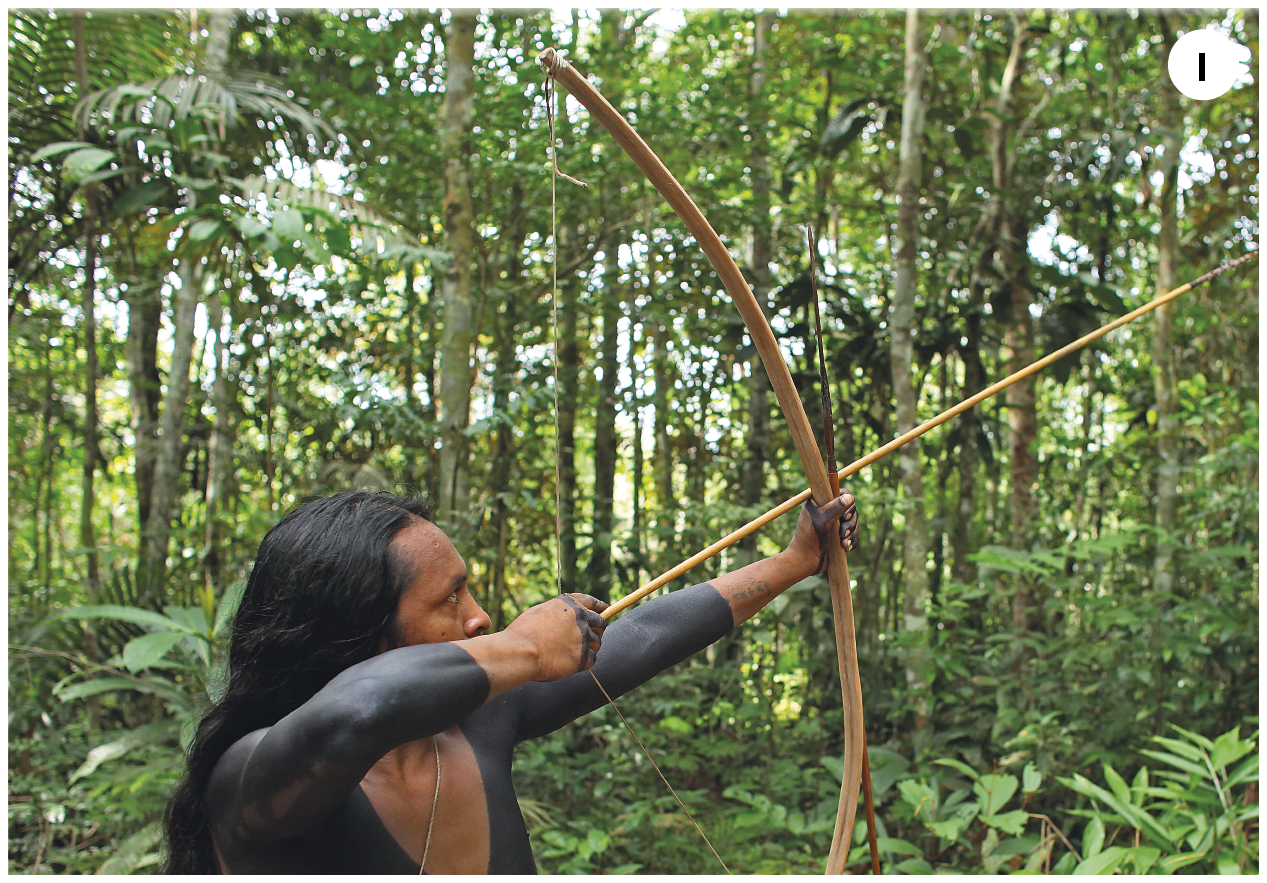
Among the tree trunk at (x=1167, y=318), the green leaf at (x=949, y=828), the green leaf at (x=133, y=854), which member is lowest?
the green leaf at (x=133, y=854)

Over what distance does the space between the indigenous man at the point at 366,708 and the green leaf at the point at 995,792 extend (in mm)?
2052

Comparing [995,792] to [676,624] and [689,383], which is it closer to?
[676,624]

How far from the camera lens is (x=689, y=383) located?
5758mm

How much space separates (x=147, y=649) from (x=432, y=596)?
221cm

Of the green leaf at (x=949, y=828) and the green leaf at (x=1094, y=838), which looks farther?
the green leaf at (x=949, y=828)

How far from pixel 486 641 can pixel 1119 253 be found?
8.46 meters

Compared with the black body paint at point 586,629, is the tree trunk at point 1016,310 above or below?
above

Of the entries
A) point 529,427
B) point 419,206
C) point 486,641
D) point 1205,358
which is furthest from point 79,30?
point 1205,358

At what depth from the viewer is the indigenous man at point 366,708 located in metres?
0.94

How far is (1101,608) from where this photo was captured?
371 centimetres

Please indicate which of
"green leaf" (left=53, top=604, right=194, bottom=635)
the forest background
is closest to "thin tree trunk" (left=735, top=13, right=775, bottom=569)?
the forest background

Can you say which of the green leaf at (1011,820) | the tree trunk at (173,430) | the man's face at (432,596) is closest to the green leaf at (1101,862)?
the green leaf at (1011,820)

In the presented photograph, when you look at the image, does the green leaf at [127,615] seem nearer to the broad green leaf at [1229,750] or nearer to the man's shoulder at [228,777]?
the man's shoulder at [228,777]

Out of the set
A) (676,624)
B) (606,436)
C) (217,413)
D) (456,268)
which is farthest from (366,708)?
(217,413)
